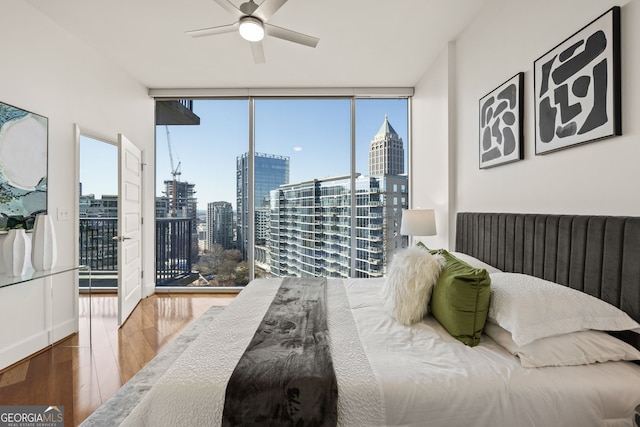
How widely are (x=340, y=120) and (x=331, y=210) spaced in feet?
4.19

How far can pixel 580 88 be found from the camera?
4.81 ft

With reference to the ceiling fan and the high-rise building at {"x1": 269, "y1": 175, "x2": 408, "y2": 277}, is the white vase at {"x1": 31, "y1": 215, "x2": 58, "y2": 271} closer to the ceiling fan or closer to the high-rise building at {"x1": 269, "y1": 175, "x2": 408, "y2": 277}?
the ceiling fan

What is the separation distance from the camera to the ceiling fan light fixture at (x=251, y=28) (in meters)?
2.03

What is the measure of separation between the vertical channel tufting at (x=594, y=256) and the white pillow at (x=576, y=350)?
0.23 meters

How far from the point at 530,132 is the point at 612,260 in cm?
100

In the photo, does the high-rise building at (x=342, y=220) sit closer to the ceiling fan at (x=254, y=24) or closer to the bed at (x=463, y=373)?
the ceiling fan at (x=254, y=24)

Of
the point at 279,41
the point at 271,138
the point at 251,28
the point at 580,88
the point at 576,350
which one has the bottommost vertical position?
the point at 576,350

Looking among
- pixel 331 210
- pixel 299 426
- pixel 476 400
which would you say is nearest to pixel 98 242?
pixel 331 210

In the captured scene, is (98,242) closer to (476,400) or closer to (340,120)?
(340,120)

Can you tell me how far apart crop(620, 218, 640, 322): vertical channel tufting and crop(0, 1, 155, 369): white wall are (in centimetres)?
384

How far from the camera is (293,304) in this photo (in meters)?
1.88

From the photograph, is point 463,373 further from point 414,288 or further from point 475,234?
point 475,234

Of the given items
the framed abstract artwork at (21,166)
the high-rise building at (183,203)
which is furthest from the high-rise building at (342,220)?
the framed abstract artwork at (21,166)

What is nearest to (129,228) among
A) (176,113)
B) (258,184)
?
(258,184)
